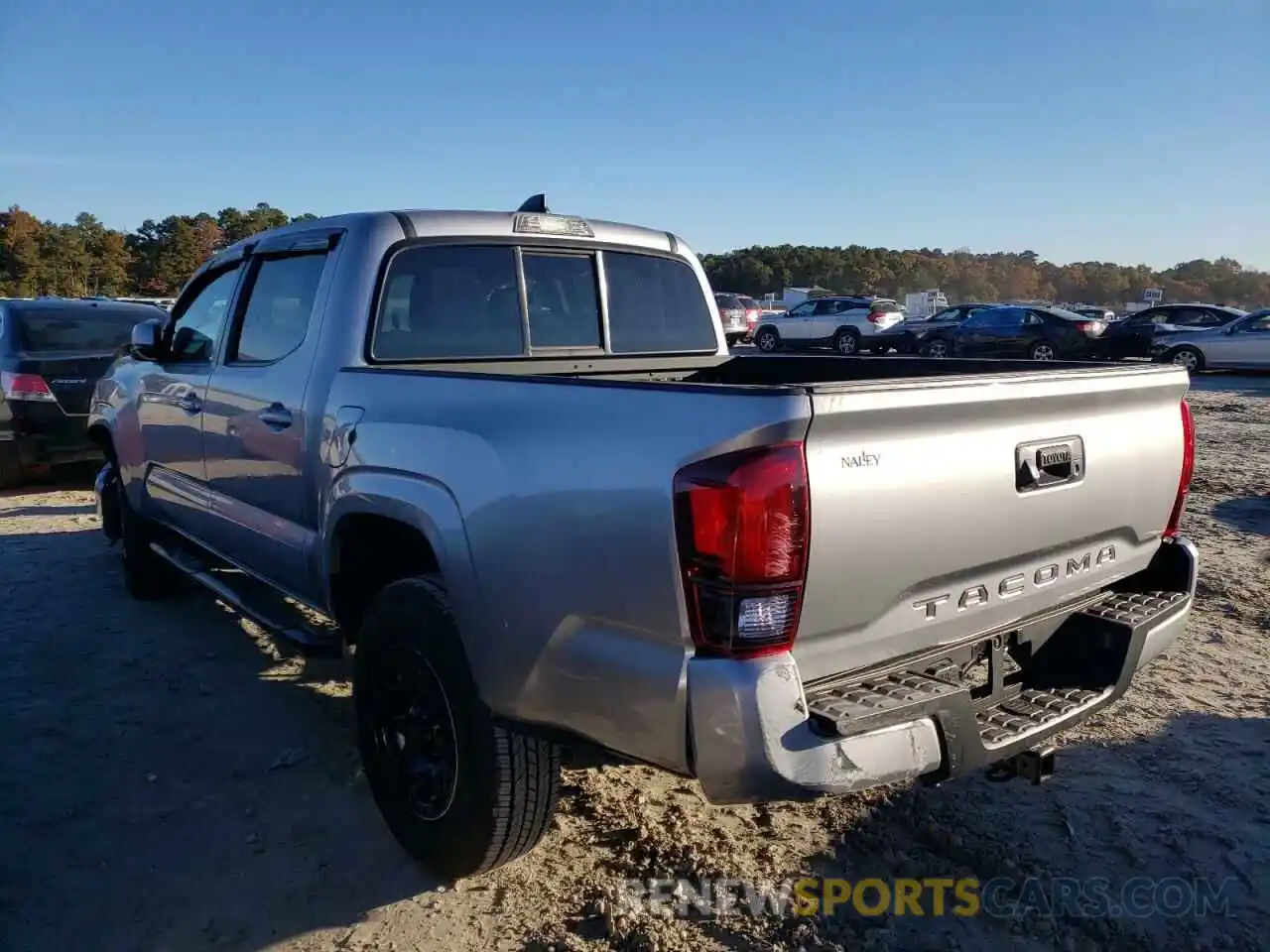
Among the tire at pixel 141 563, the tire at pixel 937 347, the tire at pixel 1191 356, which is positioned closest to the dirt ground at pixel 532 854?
the tire at pixel 141 563

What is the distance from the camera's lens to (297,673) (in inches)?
184

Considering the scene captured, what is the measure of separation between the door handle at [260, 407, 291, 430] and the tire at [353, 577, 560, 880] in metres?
0.97

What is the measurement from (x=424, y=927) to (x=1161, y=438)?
264 cm

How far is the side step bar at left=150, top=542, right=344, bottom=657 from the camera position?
344 cm

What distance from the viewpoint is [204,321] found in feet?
15.4

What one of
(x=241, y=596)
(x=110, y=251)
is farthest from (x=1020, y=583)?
(x=110, y=251)

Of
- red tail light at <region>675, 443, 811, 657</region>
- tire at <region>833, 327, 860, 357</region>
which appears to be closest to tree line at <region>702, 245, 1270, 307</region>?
tire at <region>833, 327, 860, 357</region>

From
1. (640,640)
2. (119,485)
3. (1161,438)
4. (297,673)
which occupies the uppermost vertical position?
(1161,438)

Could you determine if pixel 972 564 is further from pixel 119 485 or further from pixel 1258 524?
pixel 1258 524

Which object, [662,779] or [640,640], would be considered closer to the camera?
[640,640]

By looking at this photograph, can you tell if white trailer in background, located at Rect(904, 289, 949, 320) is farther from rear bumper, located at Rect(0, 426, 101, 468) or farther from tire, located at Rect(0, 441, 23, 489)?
tire, located at Rect(0, 441, 23, 489)

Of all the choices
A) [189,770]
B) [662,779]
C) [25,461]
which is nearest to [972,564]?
[662,779]

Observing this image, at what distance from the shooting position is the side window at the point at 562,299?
4000 mm

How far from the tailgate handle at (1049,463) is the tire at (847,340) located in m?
25.7
